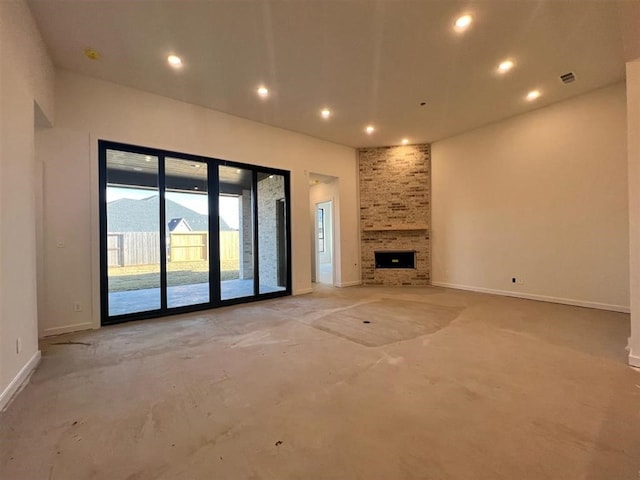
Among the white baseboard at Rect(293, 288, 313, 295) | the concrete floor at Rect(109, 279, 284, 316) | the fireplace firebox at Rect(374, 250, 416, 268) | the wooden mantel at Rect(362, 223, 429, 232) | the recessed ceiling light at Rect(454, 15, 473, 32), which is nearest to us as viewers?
the recessed ceiling light at Rect(454, 15, 473, 32)

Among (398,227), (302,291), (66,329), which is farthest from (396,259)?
(66,329)

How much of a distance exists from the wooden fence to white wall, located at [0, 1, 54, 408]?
4.31ft

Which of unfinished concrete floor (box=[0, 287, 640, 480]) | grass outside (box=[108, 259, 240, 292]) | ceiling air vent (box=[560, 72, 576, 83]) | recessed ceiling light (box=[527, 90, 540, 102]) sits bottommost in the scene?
unfinished concrete floor (box=[0, 287, 640, 480])

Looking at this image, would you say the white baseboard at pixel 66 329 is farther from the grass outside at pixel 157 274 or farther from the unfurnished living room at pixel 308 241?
the grass outside at pixel 157 274

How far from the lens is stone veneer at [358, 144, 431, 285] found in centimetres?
697

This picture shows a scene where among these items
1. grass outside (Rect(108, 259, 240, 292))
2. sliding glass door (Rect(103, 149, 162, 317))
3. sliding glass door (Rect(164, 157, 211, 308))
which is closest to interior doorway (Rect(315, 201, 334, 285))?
grass outside (Rect(108, 259, 240, 292))

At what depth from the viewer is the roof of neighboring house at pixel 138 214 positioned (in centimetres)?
415

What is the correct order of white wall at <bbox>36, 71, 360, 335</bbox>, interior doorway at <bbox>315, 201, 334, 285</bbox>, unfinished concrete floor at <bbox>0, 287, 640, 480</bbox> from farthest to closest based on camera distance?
interior doorway at <bbox>315, 201, 334, 285</bbox>, white wall at <bbox>36, 71, 360, 335</bbox>, unfinished concrete floor at <bbox>0, 287, 640, 480</bbox>

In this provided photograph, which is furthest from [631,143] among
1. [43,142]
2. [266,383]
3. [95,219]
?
[43,142]

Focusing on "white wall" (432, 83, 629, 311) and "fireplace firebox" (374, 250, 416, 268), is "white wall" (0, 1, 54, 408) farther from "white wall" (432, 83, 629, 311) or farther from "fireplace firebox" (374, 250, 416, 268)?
"white wall" (432, 83, 629, 311)

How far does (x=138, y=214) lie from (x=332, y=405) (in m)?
4.04

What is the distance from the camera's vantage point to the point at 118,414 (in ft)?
6.36

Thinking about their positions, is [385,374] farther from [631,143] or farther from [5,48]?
[5,48]

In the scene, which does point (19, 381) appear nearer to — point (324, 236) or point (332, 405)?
point (332, 405)
